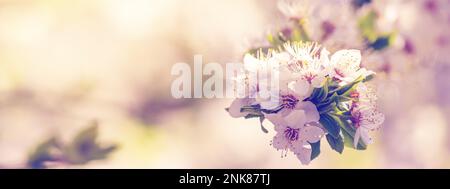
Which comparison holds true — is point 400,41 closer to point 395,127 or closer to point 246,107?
point 395,127

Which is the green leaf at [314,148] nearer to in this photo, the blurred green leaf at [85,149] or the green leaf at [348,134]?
the green leaf at [348,134]

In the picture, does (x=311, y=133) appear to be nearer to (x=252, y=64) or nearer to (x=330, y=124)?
(x=330, y=124)

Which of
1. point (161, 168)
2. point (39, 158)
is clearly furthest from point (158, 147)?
point (39, 158)

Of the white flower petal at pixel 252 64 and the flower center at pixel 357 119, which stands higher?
the white flower petal at pixel 252 64

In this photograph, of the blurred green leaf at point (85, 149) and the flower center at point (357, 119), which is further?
the blurred green leaf at point (85, 149)

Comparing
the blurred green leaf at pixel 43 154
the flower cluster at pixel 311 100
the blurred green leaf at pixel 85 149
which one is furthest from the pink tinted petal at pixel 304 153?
the blurred green leaf at pixel 43 154

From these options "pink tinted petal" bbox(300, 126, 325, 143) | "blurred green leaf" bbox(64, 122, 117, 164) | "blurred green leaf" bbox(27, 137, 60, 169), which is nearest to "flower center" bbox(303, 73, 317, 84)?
"pink tinted petal" bbox(300, 126, 325, 143)

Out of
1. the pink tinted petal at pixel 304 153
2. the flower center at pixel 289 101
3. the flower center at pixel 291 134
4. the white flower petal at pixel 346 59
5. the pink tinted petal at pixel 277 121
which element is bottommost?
the pink tinted petal at pixel 304 153

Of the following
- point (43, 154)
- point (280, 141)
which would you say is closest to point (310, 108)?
point (280, 141)
